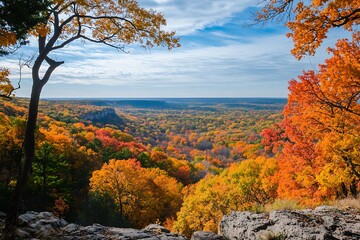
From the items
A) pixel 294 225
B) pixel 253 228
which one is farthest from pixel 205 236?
pixel 294 225

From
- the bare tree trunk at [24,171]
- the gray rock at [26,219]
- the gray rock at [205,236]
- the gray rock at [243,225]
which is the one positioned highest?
the bare tree trunk at [24,171]

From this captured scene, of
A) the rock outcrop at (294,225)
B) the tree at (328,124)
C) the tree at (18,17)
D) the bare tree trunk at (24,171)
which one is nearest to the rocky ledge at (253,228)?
the rock outcrop at (294,225)

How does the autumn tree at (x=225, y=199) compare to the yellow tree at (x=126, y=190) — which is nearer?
the autumn tree at (x=225, y=199)

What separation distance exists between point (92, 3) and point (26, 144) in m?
5.63

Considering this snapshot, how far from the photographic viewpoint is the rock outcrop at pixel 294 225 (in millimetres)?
7789

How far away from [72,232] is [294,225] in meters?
7.99

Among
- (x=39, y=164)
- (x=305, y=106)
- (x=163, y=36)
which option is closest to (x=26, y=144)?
(x=163, y=36)

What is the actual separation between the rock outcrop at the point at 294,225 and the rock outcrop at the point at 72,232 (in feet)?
7.20

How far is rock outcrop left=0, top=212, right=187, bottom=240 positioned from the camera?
10.1 m

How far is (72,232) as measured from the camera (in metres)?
10.9

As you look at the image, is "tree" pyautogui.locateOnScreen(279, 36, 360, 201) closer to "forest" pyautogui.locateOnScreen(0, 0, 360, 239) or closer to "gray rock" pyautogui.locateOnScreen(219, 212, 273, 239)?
"forest" pyautogui.locateOnScreen(0, 0, 360, 239)

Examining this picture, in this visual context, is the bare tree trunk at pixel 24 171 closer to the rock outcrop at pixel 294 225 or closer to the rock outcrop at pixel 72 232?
the rock outcrop at pixel 72 232

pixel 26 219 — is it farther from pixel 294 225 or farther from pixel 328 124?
pixel 328 124

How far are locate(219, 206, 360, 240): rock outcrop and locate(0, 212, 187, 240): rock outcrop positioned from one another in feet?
7.20
